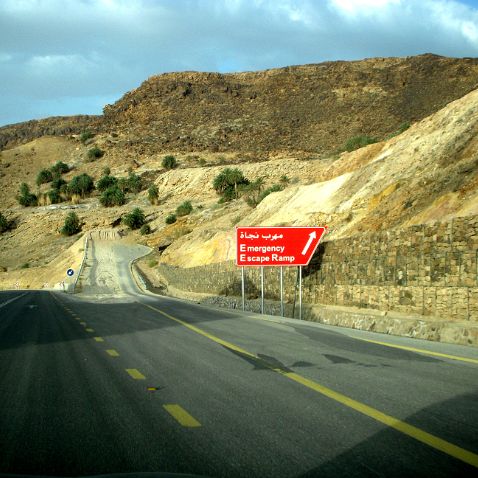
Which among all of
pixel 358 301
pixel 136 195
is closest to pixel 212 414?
pixel 358 301

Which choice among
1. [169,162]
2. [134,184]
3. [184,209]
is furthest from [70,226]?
[169,162]

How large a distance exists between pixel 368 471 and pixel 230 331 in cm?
1215

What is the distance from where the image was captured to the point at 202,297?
1645 inches

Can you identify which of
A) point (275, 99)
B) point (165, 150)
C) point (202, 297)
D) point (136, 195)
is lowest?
point (202, 297)

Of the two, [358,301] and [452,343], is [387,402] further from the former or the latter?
[358,301]

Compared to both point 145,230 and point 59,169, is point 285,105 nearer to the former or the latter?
point 59,169

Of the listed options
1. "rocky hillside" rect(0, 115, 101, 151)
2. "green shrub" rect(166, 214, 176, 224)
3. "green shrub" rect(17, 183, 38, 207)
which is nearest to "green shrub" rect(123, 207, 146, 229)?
"green shrub" rect(166, 214, 176, 224)

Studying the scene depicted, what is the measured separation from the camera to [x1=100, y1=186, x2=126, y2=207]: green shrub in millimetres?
112312

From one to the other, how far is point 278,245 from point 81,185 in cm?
10187

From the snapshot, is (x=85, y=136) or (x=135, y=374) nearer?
(x=135, y=374)

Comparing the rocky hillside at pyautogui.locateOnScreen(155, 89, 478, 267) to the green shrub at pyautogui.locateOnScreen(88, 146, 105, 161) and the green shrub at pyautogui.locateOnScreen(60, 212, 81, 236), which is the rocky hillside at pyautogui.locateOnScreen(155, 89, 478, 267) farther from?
the green shrub at pyautogui.locateOnScreen(88, 146, 105, 161)

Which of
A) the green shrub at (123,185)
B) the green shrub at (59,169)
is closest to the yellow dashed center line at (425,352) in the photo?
the green shrub at (123,185)

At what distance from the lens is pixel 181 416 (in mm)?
7328

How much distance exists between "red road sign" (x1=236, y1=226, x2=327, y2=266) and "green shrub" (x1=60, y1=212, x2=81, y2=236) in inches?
3209
